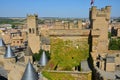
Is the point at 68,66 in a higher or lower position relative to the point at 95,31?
lower

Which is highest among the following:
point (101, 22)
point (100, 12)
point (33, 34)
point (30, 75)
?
point (100, 12)

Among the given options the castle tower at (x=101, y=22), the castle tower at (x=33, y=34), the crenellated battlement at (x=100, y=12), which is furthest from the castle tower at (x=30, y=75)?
the castle tower at (x=33, y=34)

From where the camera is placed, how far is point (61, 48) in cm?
2122

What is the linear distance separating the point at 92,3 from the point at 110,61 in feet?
34.7

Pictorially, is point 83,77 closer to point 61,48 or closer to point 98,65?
point 98,65

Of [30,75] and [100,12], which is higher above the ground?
[100,12]

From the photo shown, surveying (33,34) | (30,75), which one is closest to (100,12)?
(30,75)

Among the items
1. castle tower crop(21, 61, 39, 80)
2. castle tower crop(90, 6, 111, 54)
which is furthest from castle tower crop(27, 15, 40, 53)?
castle tower crop(21, 61, 39, 80)

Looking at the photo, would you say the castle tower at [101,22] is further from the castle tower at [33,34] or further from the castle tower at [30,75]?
the castle tower at [33,34]

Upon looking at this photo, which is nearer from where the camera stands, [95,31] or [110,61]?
[110,61]

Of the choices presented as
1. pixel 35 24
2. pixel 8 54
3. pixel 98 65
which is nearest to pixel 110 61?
pixel 98 65

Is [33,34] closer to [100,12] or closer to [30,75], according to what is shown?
[100,12]

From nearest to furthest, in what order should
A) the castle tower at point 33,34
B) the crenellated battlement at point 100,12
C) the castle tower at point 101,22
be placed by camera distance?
the castle tower at point 101,22 → the crenellated battlement at point 100,12 → the castle tower at point 33,34

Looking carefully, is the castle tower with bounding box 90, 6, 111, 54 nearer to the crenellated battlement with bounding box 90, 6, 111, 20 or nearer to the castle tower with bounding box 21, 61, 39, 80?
the crenellated battlement with bounding box 90, 6, 111, 20
